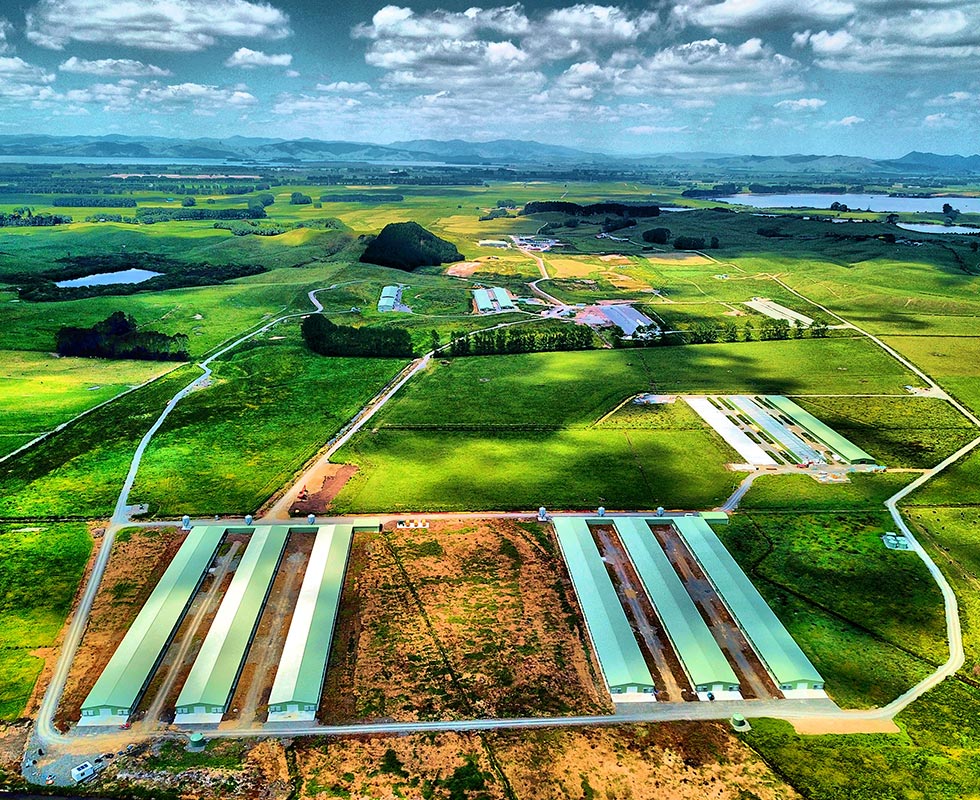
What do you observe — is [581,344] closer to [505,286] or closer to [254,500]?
[505,286]

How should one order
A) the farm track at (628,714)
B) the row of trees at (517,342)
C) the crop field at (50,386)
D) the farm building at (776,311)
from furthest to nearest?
the farm building at (776,311) → the row of trees at (517,342) → the crop field at (50,386) → the farm track at (628,714)

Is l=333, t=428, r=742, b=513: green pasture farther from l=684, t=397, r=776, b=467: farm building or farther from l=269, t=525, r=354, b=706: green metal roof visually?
l=269, t=525, r=354, b=706: green metal roof

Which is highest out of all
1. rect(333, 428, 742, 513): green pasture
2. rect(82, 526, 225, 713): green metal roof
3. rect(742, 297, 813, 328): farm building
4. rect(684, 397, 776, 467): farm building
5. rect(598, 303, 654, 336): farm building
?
rect(742, 297, 813, 328): farm building

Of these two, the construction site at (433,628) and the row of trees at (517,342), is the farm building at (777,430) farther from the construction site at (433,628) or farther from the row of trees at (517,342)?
the row of trees at (517,342)

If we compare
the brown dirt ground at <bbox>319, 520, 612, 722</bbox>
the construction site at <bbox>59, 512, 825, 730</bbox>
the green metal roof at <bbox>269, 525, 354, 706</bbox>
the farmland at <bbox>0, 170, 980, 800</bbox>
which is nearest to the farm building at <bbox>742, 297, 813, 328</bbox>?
the farmland at <bbox>0, 170, 980, 800</bbox>

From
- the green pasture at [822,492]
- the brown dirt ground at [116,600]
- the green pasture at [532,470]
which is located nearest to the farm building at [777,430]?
the green pasture at [822,492]

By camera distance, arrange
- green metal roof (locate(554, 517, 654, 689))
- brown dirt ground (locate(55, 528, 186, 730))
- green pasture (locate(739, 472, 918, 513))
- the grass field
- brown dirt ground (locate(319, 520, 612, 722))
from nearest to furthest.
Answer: brown dirt ground (locate(319, 520, 612, 722)), brown dirt ground (locate(55, 528, 186, 730)), green metal roof (locate(554, 517, 654, 689)), the grass field, green pasture (locate(739, 472, 918, 513))

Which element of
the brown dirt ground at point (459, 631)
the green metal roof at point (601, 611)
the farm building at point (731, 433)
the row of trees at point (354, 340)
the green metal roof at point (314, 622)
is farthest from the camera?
the row of trees at point (354, 340)
